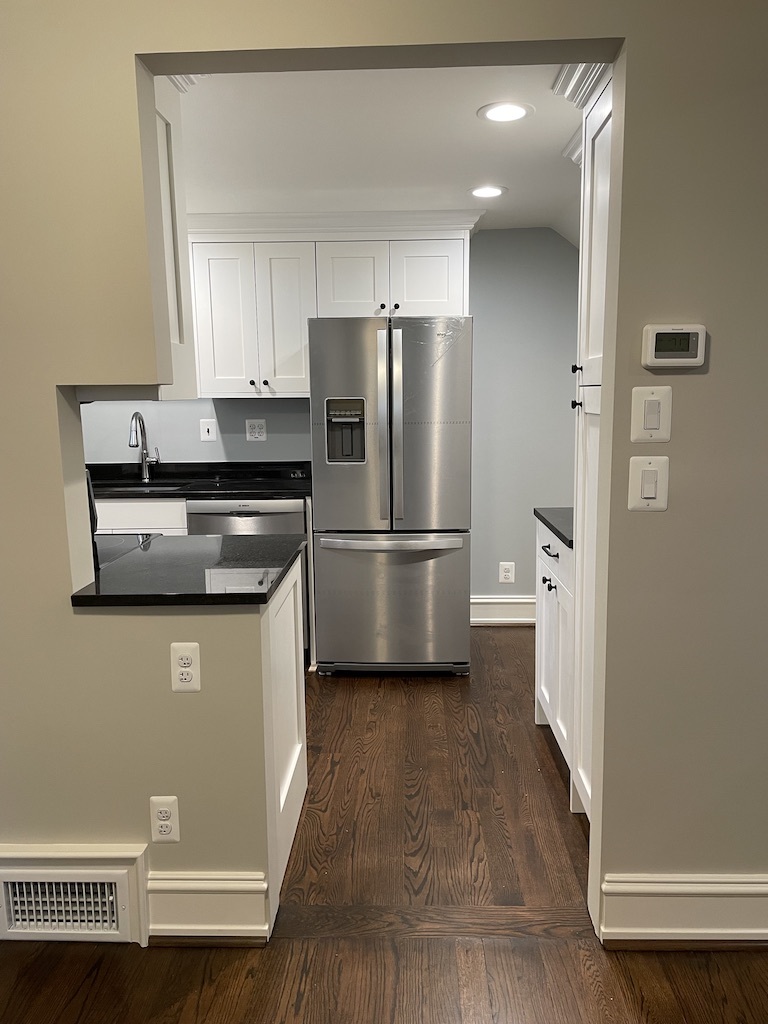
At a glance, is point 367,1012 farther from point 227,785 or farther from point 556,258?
point 556,258

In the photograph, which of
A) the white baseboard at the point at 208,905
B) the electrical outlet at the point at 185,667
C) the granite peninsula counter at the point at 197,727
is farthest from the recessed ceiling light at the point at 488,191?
the white baseboard at the point at 208,905

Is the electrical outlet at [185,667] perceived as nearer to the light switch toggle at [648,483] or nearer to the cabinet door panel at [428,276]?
the light switch toggle at [648,483]

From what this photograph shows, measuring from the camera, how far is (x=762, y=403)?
5.51ft

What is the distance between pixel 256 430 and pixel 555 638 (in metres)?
2.35

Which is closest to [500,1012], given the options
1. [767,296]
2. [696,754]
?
[696,754]

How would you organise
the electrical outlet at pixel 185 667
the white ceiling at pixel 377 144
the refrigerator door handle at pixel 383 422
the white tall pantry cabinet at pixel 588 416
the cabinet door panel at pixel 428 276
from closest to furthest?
1. the electrical outlet at pixel 185 667
2. the white tall pantry cabinet at pixel 588 416
3. the white ceiling at pixel 377 144
4. the refrigerator door handle at pixel 383 422
5. the cabinet door panel at pixel 428 276

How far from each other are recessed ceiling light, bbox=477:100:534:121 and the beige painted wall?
2.77 ft

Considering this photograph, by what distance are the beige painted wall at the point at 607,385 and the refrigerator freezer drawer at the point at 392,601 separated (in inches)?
70.7

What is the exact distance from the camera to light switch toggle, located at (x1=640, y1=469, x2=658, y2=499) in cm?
169

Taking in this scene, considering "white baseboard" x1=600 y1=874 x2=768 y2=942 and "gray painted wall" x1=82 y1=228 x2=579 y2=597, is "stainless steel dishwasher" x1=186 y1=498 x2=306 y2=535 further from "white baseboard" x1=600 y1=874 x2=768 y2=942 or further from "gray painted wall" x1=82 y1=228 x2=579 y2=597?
"white baseboard" x1=600 y1=874 x2=768 y2=942

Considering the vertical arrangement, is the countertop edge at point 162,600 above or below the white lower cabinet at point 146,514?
above

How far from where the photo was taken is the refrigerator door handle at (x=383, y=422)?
3346 mm

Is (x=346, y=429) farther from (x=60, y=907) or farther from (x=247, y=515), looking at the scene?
(x=60, y=907)

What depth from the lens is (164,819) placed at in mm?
1827
